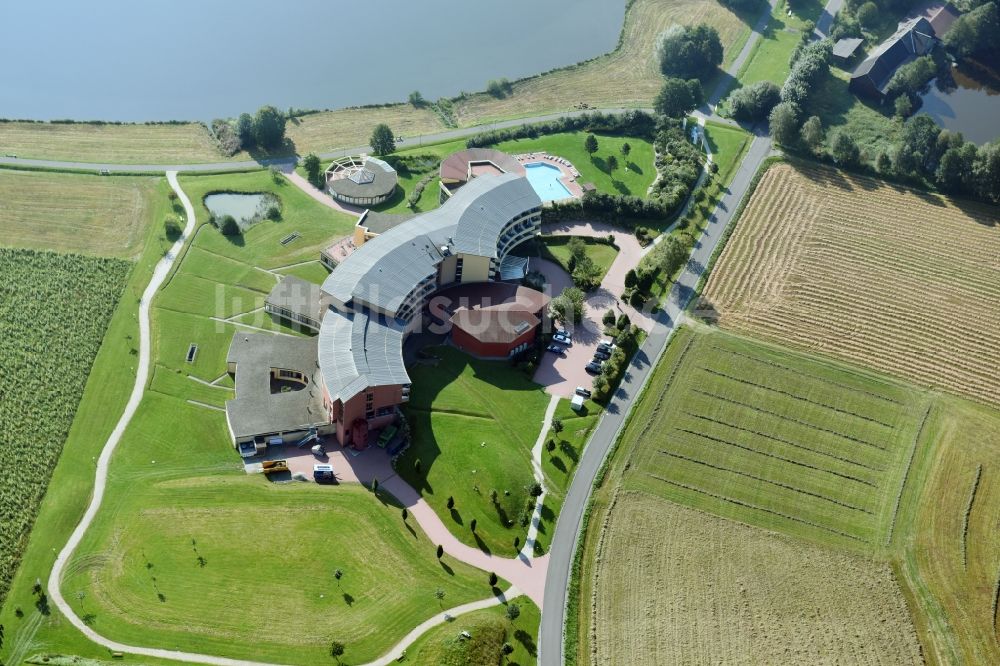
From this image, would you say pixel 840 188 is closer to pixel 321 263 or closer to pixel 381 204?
pixel 381 204

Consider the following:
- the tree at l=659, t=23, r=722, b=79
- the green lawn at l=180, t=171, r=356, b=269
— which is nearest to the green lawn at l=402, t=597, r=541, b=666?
the green lawn at l=180, t=171, r=356, b=269

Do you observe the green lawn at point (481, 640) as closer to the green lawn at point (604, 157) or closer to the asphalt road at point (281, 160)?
the green lawn at point (604, 157)

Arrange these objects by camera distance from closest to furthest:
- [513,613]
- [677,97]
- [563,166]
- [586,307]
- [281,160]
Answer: [513,613] < [586,307] < [281,160] < [563,166] < [677,97]

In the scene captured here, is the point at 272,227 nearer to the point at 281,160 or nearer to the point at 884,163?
the point at 281,160

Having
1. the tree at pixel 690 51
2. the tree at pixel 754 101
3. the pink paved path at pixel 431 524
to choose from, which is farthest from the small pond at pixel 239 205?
the tree at pixel 754 101

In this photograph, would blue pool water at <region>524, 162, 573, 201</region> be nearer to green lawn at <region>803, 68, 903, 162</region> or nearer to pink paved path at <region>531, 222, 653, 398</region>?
pink paved path at <region>531, 222, 653, 398</region>

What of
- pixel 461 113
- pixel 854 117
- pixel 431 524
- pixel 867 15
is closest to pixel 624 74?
pixel 461 113
